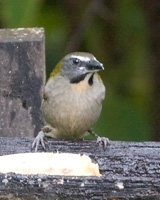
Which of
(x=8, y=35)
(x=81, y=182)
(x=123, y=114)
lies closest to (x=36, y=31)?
(x=8, y=35)

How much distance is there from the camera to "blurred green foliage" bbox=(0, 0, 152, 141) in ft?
17.9

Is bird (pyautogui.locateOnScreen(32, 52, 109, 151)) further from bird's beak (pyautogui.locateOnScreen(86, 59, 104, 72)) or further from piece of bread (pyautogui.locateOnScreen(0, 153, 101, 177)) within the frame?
piece of bread (pyautogui.locateOnScreen(0, 153, 101, 177))

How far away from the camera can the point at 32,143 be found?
12.9ft

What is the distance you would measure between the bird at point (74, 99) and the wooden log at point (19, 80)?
0.26 metres

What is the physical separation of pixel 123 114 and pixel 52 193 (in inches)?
85.9

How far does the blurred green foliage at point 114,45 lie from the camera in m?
5.45

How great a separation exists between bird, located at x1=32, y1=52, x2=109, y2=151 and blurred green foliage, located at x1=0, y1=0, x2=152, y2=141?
52 centimetres

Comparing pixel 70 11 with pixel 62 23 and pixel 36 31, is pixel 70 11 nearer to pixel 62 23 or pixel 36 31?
pixel 62 23

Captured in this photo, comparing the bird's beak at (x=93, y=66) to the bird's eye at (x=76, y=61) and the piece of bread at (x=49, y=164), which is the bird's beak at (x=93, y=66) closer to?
the bird's eye at (x=76, y=61)

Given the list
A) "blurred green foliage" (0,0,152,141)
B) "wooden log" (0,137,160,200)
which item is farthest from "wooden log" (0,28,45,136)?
"wooden log" (0,137,160,200)

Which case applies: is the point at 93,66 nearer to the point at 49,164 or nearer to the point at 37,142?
→ the point at 37,142

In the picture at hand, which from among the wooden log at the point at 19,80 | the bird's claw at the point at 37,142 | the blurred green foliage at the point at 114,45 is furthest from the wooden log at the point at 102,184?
the blurred green foliage at the point at 114,45

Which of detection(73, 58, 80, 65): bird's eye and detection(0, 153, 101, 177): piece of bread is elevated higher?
detection(73, 58, 80, 65): bird's eye

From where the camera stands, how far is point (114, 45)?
5832 mm
